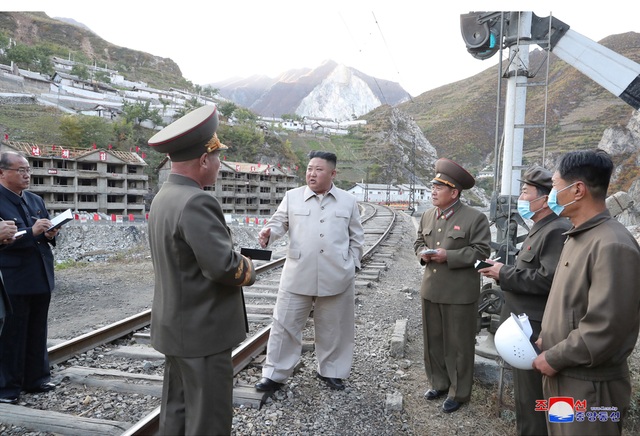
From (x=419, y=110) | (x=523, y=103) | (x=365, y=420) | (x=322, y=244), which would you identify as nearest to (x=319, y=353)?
(x=365, y=420)

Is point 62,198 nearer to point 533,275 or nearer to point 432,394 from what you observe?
point 432,394

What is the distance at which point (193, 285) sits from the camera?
2.16 meters

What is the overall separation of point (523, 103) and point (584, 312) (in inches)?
119

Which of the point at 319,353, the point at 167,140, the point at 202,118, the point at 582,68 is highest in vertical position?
the point at 582,68

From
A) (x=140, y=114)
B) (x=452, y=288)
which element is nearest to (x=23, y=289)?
(x=452, y=288)

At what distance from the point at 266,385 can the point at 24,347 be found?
2014 mm

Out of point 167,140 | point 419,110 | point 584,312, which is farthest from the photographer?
point 419,110

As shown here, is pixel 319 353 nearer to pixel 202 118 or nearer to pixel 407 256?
pixel 202 118

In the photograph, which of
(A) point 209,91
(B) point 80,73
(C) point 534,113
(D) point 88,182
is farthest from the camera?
(A) point 209,91

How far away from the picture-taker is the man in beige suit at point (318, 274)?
3482 mm

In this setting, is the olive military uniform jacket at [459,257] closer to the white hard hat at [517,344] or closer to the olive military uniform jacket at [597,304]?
the white hard hat at [517,344]

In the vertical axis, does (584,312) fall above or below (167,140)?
below

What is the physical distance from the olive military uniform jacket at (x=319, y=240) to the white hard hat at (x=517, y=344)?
147 centimetres

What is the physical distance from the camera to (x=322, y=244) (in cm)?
351
